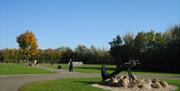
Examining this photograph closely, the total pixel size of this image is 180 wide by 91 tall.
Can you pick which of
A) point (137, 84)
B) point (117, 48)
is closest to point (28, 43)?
point (117, 48)

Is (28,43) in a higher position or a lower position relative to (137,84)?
higher

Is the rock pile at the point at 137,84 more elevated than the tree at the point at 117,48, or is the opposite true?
the tree at the point at 117,48

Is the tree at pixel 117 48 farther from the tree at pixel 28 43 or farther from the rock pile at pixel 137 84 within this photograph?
the rock pile at pixel 137 84

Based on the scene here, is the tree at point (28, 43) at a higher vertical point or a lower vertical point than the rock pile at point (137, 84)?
higher

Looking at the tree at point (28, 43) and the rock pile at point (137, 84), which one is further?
the tree at point (28, 43)

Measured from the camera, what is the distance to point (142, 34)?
7275cm

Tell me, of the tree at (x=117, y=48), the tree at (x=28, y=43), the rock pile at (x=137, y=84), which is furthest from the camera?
the tree at (x=117, y=48)

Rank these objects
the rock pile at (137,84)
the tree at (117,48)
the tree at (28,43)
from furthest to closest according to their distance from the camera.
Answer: the tree at (117,48)
the tree at (28,43)
the rock pile at (137,84)

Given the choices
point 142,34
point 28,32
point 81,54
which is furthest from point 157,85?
point 81,54

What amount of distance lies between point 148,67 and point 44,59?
208 ft

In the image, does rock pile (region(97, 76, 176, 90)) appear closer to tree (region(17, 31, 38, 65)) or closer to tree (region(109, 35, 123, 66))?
tree (region(109, 35, 123, 66))

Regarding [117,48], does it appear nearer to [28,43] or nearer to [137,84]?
[28,43]

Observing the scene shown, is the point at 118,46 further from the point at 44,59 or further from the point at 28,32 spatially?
the point at 44,59

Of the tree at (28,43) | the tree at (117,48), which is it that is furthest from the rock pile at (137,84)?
the tree at (28,43)
